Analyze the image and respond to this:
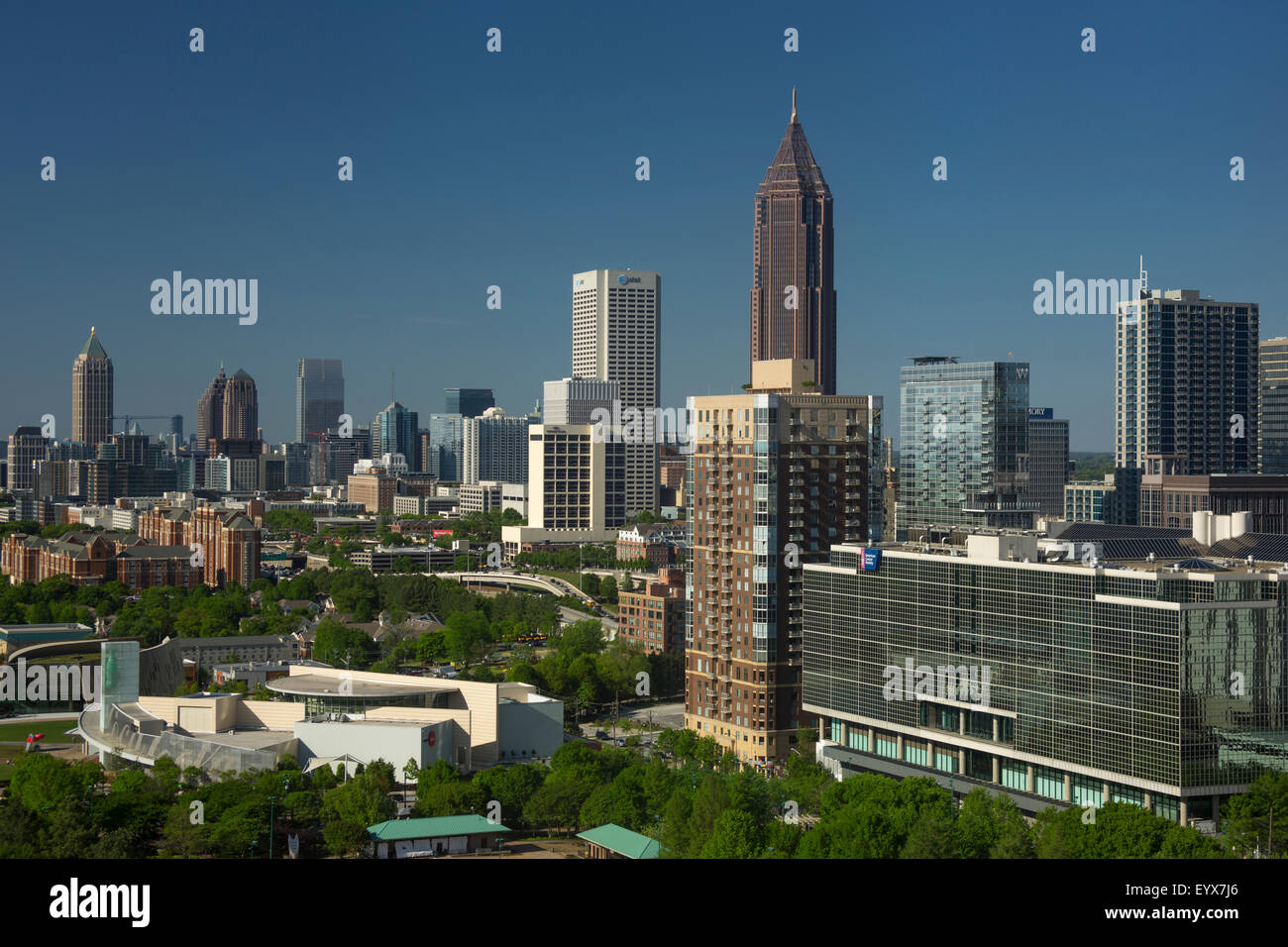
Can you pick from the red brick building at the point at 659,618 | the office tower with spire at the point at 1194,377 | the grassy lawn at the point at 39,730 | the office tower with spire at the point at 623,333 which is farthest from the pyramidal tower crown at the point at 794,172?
the grassy lawn at the point at 39,730

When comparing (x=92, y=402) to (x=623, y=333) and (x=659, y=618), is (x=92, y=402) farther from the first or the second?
(x=659, y=618)

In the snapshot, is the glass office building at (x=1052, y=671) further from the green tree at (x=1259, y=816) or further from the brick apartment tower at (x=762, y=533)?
the brick apartment tower at (x=762, y=533)

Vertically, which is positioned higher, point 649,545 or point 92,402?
point 92,402

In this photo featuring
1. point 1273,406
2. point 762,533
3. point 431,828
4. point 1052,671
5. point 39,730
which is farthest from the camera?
point 1273,406

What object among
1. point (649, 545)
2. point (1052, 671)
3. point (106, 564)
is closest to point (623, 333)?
point (649, 545)

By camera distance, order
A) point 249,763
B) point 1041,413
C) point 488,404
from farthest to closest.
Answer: point 488,404, point 1041,413, point 249,763
